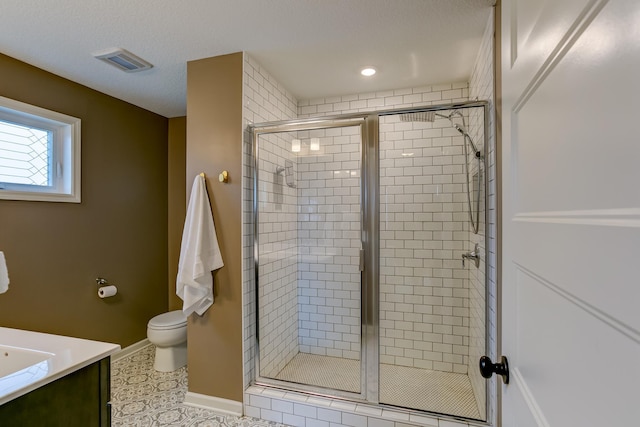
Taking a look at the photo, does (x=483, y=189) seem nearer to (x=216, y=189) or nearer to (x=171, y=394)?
(x=216, y=189)

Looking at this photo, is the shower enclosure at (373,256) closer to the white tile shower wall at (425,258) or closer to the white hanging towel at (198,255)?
the white tile shower wall at (425,258)

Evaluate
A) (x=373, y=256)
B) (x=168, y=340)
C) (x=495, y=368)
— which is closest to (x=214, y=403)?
(x=168, y=340)

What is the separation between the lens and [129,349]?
2.97 metres

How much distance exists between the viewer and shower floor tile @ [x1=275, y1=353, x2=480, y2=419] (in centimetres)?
200

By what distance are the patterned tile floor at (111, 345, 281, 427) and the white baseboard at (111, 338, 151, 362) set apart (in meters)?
0.05

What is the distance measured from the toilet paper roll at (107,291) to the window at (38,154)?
0.77 metres

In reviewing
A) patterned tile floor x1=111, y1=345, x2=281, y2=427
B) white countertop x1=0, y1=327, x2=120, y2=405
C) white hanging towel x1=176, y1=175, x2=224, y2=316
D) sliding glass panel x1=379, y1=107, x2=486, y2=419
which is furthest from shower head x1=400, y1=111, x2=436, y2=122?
patterned tile floor x1=111, y1=345, x2=281, y2=427

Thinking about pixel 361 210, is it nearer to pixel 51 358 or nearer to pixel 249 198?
pixel 249 198

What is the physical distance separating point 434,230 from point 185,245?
6.03 feet

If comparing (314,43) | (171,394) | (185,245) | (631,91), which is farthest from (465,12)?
(171,394)

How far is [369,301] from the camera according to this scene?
7.03 feet

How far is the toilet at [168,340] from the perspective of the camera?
102 inches

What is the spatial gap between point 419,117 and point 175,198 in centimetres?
267

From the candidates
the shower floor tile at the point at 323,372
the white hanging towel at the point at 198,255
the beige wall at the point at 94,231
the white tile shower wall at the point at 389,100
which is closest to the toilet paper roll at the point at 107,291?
the beige wall at the point at 94,231
